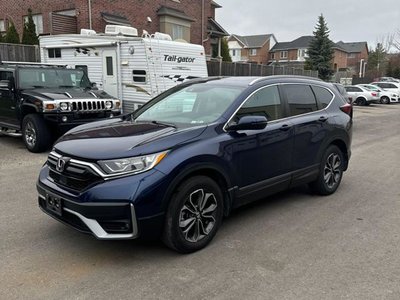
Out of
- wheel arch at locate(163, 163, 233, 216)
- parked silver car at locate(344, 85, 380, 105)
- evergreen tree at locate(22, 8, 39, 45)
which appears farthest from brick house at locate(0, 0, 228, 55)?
wheel arch at locate(163, 163, 233, 216)

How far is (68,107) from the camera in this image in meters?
8.41

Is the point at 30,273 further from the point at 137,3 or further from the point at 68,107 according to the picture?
the point at 137,3

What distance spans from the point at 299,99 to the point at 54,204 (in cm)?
331

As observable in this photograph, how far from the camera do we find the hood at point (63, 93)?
845 centimetres

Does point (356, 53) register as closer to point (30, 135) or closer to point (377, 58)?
point (377, 58)

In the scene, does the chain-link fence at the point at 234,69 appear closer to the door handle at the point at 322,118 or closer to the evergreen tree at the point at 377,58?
the door handle at the point at 322,118

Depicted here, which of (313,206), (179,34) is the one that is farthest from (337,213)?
(179,34)

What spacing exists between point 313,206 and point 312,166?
532 millimetres

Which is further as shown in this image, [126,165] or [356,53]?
[356,53]

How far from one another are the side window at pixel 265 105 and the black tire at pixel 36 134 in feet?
17.5

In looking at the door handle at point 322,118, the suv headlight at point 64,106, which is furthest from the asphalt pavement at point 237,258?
the suv headlight at point 64,106

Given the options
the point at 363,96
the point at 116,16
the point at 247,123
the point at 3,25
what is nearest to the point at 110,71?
the point at 247,123

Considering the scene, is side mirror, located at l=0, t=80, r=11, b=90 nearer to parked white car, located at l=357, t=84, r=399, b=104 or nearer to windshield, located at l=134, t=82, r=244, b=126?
windshield, located at l=134, t=82, r=244, b=126

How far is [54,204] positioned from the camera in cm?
381
